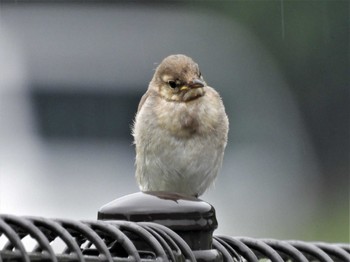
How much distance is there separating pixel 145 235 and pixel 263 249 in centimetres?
67

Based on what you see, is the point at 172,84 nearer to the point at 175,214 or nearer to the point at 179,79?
the point at 179,79

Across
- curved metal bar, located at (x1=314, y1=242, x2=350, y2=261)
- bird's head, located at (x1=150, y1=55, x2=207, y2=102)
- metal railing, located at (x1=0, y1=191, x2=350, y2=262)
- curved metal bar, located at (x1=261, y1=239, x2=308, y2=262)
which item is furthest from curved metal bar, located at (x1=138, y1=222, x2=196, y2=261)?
bird's head, located at (x1=150, y1=55, x2=207, y2=102)

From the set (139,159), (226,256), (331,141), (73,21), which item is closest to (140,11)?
(73,21)

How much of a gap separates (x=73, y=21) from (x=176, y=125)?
30.7 ft

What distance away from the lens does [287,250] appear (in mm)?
3395

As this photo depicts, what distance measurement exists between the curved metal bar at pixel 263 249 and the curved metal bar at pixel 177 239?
1.54ft

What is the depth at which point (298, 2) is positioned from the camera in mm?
14445

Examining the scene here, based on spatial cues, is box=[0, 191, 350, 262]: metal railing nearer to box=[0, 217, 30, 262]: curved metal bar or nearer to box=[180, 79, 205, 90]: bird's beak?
box=[0, 217, 30, 262]: curved metal bar

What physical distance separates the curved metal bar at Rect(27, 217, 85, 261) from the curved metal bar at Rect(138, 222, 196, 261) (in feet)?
1.11

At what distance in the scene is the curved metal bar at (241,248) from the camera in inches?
129

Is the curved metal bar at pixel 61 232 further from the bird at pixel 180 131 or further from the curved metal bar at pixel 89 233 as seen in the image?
the bird at pixel 180 131

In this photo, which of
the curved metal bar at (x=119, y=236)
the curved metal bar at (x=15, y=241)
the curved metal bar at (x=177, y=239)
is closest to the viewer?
the curved metal bar at (x=15, y=241)

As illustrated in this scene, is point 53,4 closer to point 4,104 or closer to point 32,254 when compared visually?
point 4,104

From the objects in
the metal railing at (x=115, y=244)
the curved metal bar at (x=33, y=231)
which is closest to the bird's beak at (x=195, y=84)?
the metal railing at (x=115, y=244)
